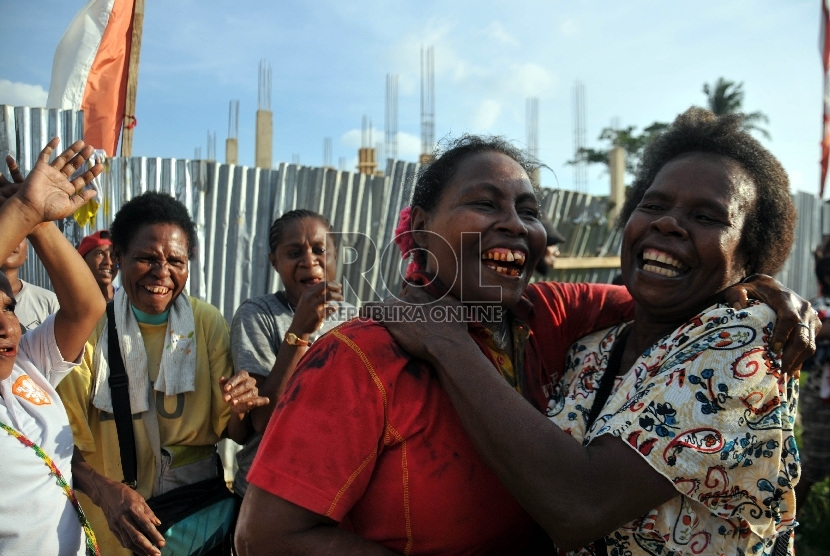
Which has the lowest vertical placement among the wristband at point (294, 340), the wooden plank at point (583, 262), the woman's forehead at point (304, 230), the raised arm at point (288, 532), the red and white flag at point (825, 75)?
the raised arm at point (288, 532)

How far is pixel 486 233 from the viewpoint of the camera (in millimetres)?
1918

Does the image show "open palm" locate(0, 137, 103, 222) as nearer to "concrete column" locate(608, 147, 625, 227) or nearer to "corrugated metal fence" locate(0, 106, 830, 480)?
"corrugated metal fence" locate(0, 106, 830, 480)

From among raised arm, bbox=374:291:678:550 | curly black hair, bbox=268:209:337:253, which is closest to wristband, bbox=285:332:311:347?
curly black hair, bbox=268:209:337:253

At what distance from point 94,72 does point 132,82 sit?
31 centimetres

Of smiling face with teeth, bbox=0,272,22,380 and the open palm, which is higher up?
the open palm

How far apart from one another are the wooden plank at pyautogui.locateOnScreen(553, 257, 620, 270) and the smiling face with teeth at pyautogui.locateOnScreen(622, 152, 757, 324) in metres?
5.54

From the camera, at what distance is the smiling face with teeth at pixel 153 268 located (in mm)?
3006

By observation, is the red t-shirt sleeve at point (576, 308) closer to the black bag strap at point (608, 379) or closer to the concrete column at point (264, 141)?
the black bag strap at point (608, 379)

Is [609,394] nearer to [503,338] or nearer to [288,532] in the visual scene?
[503,338]

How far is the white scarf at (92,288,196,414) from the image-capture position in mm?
2748

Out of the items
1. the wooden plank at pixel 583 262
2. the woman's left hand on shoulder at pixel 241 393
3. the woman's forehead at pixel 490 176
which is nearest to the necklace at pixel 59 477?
the woman's left hand on shoulder at pixel 241 393

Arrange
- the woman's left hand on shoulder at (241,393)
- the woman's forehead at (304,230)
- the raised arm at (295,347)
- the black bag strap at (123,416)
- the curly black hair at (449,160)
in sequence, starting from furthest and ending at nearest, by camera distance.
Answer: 1. the woman's forehead at (304,230)
2. the raised arm at (295,347)
3. the black bag strap at (123,416)
4. the woman's left hand on shoulder at (241,393)
5. the curly black hair at (449,160)


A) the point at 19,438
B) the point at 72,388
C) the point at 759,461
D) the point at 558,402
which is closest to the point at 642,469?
the point at 759,461

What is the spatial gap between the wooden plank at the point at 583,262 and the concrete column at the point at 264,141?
3837 mm
